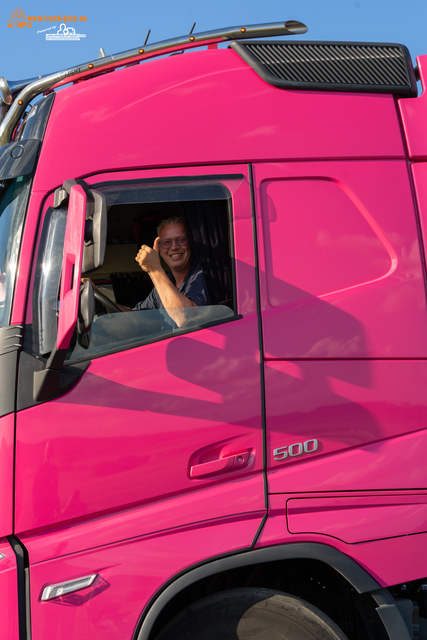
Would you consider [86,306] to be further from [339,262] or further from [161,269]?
[339,262]

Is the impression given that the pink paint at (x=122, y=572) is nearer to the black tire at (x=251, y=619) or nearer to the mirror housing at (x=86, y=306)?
the black tire at (x=251, y=619)

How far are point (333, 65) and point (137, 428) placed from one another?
182 cm

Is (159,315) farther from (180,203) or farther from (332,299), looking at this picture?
(332,299)

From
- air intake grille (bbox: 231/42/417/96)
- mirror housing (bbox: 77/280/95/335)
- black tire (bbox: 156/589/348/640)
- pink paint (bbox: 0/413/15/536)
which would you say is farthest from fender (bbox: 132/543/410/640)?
air intake grille (bbox: 231/42/417/96)

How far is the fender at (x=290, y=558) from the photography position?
2.02 m

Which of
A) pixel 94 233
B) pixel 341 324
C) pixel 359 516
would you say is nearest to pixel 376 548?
pixel 359 516

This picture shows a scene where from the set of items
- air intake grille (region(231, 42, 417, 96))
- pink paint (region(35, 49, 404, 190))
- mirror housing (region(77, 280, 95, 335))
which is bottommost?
Result: mirror housing (region(77, 280, 95, 335))

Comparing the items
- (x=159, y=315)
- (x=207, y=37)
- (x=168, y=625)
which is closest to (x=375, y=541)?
(x=168, y=625)

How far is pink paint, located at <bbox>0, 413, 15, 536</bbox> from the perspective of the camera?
196cm

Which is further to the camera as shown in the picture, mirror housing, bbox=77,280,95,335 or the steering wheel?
the steering wheel

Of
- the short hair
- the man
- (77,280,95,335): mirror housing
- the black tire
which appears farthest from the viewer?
the short hair

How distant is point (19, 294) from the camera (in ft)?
6.75

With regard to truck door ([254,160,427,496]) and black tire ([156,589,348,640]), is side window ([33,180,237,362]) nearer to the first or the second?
truck door ([254,160,427,496])

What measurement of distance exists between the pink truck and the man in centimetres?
7
